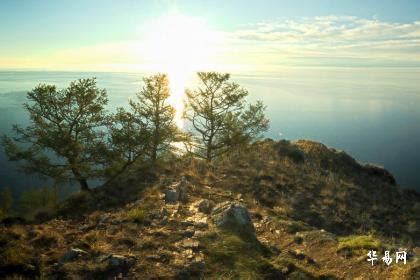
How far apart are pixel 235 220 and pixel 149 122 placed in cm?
2467

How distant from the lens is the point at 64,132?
30.5m

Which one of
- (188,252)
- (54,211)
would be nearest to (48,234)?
(188,252)

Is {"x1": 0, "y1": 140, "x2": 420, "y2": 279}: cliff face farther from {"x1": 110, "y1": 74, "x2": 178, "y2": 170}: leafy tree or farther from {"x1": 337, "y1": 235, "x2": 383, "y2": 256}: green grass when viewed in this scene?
{"x1": 110, "y1": 74, "x2": 178, "y2": 170}: leafy tree

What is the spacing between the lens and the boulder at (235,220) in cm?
1275

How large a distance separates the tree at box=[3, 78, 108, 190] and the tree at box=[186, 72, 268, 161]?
37.1 ft

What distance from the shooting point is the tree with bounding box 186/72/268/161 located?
3984 centimetres

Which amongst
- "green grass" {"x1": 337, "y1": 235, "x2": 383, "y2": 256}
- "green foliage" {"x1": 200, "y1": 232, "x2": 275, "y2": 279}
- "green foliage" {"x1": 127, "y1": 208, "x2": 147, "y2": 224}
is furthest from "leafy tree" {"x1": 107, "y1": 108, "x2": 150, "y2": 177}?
"green grass" {"x1": 337, "y1": 235, "x2": 383, "y2": 256}

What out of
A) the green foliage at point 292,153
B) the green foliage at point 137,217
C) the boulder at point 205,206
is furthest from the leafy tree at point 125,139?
the green foliage at point 137,217

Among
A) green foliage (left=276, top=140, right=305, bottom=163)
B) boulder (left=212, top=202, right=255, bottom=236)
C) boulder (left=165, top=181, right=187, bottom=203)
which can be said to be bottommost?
green foliage (left=276, top=140, right=305, bottom=163)

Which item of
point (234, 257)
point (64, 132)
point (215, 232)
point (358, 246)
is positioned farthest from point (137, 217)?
point (64, 132)

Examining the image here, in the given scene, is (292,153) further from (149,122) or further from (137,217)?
(137,217)

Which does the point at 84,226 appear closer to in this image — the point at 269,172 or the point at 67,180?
the point at 269,172

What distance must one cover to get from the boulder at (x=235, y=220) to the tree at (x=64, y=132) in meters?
20.3

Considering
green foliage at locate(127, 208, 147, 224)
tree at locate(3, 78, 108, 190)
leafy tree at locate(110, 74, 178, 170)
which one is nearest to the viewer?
green foliage at locate(127, 208, 147, 224)
